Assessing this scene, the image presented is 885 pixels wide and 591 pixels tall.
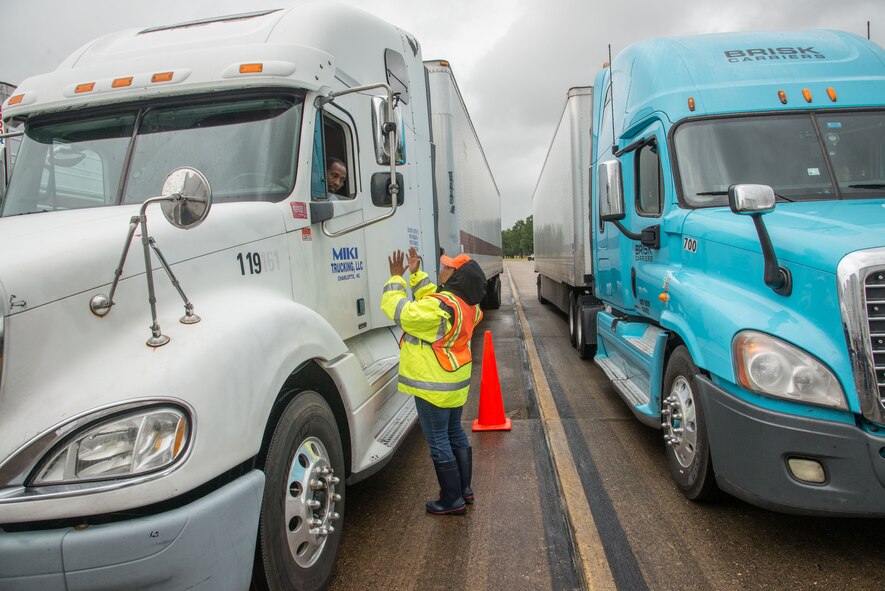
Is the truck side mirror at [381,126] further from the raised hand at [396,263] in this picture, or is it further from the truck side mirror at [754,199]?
the truck side mirror at [754,199]

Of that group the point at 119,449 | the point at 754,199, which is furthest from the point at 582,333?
the point at 119,449

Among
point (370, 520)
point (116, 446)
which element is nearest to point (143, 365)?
point (116, 446)

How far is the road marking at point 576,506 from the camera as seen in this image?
9.73 feet

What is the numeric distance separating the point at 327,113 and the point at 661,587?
Answer: 3.30 metres

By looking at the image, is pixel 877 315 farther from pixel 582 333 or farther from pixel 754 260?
pixel 582 333

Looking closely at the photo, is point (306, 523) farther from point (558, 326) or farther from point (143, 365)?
point (558, 326)

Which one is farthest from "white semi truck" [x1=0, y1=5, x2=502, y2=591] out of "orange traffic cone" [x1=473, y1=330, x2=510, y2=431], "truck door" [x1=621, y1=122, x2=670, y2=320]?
"truck door" [x1=621, y1=122, x2=670, y2=320]

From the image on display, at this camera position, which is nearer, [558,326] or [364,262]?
[364,262]

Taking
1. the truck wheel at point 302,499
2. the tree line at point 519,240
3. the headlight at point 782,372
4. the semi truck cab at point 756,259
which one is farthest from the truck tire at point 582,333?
the tree line at point 519,240

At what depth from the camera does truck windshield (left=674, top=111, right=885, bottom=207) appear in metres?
3.88

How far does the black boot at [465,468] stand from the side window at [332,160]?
6.21 ft

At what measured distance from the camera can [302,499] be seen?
8.77ft

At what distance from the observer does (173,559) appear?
1856 millimetres

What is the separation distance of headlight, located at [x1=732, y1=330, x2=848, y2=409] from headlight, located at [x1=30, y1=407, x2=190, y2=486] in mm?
2629
